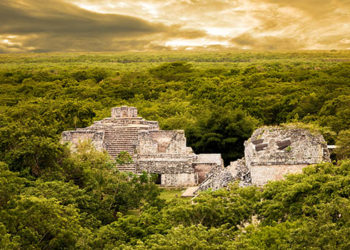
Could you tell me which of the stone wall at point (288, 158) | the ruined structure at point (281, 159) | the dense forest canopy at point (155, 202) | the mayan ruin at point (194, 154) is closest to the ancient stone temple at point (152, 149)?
the mayan ruin at point (194, 154)

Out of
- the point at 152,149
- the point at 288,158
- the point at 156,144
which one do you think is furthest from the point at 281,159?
the point at 152,149

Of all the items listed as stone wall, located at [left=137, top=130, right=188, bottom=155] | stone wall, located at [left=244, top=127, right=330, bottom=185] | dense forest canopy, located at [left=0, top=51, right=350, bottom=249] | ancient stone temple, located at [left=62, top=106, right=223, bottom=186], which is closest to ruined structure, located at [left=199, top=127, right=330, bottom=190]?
stone wall, located at [left=244, top=127, right=330, bottom=185]

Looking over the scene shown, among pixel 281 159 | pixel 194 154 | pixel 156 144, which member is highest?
pixel 281 159

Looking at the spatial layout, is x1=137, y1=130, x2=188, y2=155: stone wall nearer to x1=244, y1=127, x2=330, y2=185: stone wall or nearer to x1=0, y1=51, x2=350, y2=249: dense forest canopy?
x1=0, y1=51, x2=350, y2=249: dense forest canopy

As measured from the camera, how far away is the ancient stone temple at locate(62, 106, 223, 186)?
63.6 feet

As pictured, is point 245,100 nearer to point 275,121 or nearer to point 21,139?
point 275,121

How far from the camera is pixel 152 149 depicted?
836 inches

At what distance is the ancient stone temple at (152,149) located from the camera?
63.6ft

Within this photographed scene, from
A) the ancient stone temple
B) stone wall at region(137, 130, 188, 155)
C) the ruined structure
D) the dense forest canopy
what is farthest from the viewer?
stone wall at region(137, 130, 188, 155)

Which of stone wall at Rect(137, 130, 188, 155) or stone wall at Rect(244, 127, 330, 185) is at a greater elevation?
stone wall at Rect(244, 127, 330, 185)

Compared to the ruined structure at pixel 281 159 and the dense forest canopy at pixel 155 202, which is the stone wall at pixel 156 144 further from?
the ruined structure at pixel 281 159

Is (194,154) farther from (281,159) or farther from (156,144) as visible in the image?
(281,159)

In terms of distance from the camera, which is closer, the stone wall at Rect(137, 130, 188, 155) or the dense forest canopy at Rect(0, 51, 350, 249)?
the dense forest canopy at Rect(0, 51, 350, 249)

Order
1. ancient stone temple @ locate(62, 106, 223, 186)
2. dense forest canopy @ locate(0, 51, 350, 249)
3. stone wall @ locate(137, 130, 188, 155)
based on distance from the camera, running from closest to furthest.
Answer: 1. dense forest canopy @ locate(0, 51, 350, 249)
2. ancient stone temple @ locate(62, 106, 223, 186)
3. stone wall @ locate(137, 130, 188, 155)
